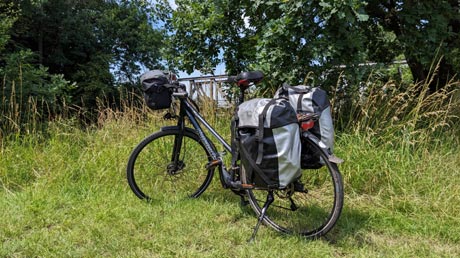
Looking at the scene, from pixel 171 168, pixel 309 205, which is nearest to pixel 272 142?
pixel 309 205

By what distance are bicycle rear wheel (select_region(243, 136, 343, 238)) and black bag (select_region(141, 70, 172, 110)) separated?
992mm

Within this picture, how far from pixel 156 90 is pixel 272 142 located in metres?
1.15

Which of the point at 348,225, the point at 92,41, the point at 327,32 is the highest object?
the point at 92,41

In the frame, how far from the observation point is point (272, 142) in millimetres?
2139

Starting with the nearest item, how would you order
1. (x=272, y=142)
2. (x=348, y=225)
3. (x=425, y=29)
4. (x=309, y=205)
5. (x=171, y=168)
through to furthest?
(x=272, y=142), (x=348, y=225), (x=309, y=205), (x=171, y=168), (x=425, y=29)

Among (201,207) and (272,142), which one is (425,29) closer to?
(272,142)

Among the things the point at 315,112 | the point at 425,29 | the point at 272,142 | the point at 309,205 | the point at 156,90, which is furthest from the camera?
the point at 425,29

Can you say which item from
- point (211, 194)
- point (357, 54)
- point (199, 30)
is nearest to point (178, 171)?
point (211, 194)

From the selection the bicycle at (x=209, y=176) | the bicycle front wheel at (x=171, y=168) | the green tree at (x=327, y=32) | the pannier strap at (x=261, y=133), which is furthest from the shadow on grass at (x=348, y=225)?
the green tree at (x=327, y=32)

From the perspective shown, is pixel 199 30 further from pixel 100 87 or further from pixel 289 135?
pixel 100 87

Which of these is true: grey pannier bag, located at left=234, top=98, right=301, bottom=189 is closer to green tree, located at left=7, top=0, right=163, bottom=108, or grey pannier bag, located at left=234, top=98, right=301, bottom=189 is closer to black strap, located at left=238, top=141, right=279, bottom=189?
black strap, located at left=238, top=141, right=279, bottom=189

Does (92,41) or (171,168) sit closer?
(171,168)

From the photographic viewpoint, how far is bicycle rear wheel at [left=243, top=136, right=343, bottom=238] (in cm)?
229

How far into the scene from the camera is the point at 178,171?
3178 mm
